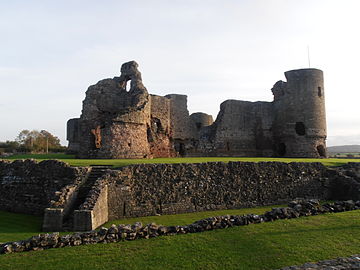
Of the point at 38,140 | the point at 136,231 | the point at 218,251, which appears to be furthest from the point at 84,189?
the point at 38,140

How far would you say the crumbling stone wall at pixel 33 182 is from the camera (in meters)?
13.5

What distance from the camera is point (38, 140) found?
165 ft

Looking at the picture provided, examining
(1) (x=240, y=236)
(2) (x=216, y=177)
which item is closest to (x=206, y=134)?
(2) (x=216, y=177)

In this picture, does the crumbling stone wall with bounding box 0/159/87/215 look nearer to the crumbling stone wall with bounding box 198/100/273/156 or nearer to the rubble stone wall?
the rubble stone wall

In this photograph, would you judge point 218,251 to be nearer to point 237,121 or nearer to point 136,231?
point 136,231

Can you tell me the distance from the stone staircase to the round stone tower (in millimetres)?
19878

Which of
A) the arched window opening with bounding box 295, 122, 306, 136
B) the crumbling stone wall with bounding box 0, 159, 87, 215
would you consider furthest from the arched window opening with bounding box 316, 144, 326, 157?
the crumbling stone wall with bounding box 0, 159, 87, 215

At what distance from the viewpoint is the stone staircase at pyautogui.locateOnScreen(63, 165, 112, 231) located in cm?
1098

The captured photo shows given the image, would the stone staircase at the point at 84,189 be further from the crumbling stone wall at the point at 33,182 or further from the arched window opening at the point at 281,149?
the arched window opening at the point at 281,149

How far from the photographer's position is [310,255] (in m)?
7.07

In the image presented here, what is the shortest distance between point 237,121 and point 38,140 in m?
36.4

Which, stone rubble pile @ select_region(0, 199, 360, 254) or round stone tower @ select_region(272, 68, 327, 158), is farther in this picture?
round stone tower @ select_region(272, 68, 327, 158)

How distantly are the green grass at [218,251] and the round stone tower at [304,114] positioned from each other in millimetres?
19463

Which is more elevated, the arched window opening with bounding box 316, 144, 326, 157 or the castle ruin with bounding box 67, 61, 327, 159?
the castle ruin with bounding box 67, 61, 327, 159
